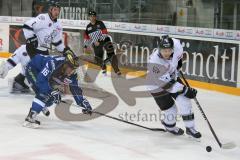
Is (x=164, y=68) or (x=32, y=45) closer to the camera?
(x=164, y=68)

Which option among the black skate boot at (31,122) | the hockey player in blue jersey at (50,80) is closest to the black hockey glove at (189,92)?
the hockey player in blue jersey at (50,80)

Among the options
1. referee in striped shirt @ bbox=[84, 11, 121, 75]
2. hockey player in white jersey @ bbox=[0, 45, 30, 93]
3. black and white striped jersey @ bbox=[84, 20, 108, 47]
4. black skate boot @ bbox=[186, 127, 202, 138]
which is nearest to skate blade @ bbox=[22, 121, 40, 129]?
black skate boot @ bbox=[186, 127, 202, 138]

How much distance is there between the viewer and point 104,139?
4684mm

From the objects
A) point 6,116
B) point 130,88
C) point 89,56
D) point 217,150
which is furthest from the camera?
point 89,56

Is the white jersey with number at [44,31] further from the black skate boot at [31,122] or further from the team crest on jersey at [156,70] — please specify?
the team crest on jersey at [156,70]

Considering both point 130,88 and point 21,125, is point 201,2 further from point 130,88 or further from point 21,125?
point 21,125

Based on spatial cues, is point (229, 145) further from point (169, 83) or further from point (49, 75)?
point (49, 75)

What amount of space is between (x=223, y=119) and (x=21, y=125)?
2104mm

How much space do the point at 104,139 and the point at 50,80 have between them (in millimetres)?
792

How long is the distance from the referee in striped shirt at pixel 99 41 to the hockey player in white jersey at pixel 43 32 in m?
2.38

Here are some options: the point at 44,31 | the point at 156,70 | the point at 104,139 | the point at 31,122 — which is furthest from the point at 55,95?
the point at 44,31

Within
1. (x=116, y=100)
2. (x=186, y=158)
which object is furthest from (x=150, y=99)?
(x=186, y=158)

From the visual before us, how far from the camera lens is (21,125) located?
5102 millimetres

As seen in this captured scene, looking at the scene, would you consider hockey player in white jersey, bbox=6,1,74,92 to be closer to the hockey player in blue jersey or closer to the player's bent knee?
the hockey player in blue jersey
